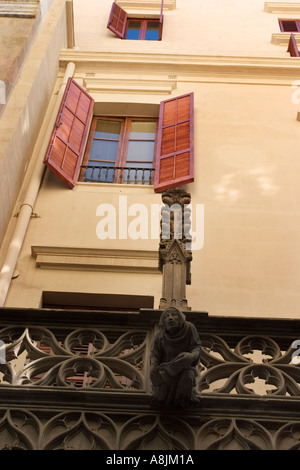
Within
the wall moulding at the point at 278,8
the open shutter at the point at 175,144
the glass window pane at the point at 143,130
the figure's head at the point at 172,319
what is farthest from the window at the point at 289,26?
the figure's head at the point at 172,319

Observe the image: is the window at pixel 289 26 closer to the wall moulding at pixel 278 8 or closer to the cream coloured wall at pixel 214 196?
the wall moulding at pixel 278 8

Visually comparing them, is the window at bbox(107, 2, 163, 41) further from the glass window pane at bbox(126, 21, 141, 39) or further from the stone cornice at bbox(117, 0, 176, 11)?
the stone cornice at bbox(117, 0, 176, 11)

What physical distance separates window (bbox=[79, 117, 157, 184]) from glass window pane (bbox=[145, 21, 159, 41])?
3.83 m

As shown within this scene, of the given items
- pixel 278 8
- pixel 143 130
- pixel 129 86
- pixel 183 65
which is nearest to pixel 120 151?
pixel 143 130

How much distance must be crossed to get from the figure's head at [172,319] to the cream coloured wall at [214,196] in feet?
10.7

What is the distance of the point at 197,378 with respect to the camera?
16.9ft

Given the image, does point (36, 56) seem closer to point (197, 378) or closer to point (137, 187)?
point (137, 187)

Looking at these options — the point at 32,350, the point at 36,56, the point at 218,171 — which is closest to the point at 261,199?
the point at 218,171

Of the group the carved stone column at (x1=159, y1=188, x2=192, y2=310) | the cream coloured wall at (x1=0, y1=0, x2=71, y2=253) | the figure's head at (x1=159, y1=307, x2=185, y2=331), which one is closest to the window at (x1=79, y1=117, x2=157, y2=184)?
the cream coloured wall at (x1=0, y1=0, x2=71, y2=253)

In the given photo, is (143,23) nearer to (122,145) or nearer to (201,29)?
(201,29)

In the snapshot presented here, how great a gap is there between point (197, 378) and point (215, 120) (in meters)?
7.35

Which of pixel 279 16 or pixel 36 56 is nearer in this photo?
pixel 36 56

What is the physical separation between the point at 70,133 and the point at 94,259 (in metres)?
3.11

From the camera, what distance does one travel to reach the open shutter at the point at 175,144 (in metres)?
10.4
